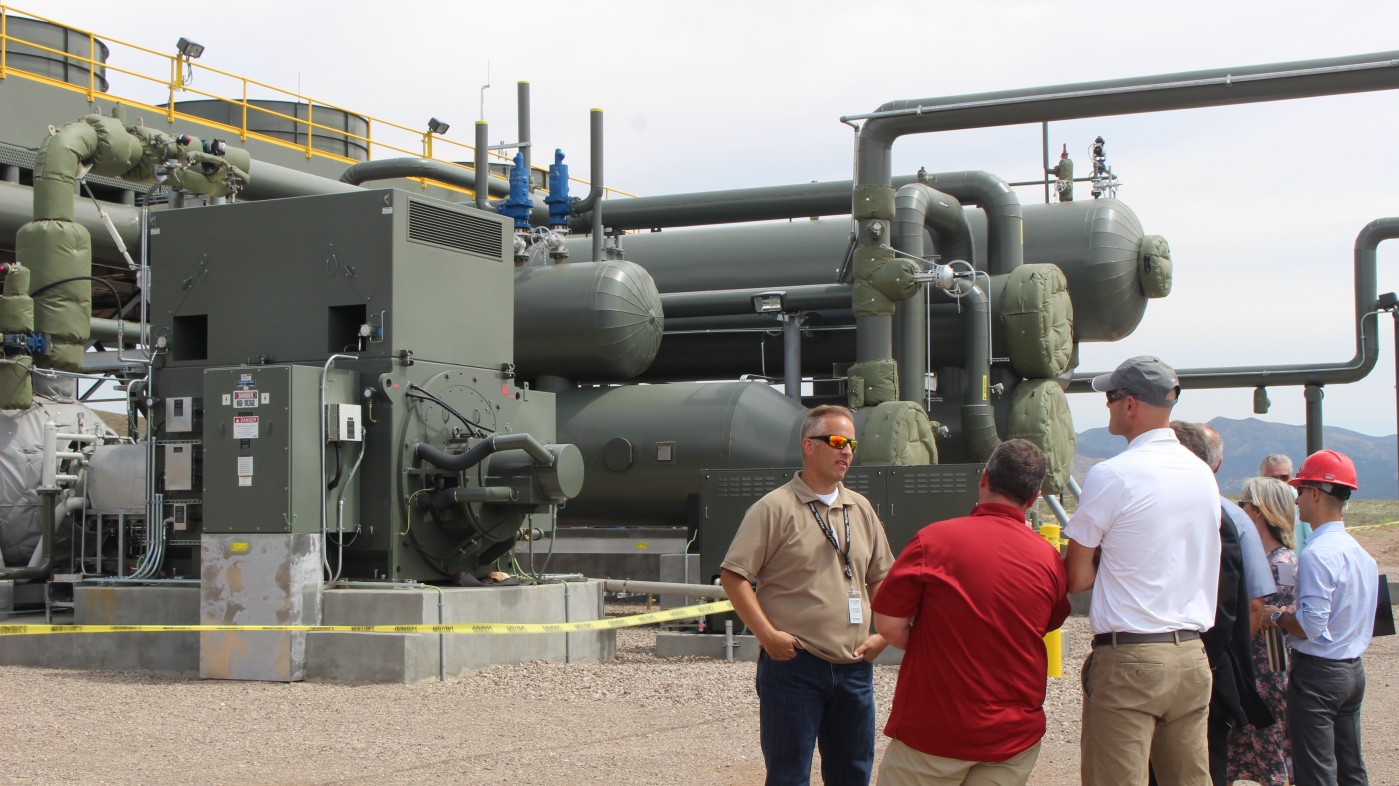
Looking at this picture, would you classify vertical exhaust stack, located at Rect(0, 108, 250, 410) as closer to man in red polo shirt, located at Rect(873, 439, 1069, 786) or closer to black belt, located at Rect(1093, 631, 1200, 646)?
man in red polo shirt, located at Rect(873, 439, 1069, 786)

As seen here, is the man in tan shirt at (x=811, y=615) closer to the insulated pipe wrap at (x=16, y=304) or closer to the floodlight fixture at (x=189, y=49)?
the insulated pipe wrap at (x=16, y=304)

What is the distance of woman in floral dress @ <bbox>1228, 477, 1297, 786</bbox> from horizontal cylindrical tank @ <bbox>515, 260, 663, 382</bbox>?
9.40m

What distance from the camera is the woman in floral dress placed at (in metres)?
5.46

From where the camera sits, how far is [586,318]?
14.8 meters

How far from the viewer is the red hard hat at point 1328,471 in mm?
5758

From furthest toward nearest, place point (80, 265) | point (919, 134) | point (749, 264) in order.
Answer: point (749, 264) < point (919, 134) < point (80, 265)

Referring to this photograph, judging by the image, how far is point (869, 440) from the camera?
13008 millimetres

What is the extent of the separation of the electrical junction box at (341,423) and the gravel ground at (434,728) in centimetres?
174

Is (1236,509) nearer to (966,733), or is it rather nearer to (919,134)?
(966,733)

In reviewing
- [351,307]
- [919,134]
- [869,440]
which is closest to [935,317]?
[919,134]

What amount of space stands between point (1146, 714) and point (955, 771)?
0.72 m

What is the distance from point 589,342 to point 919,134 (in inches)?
155

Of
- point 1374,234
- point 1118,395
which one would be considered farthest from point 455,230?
point 1374,234

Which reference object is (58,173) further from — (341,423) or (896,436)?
(896,436)
